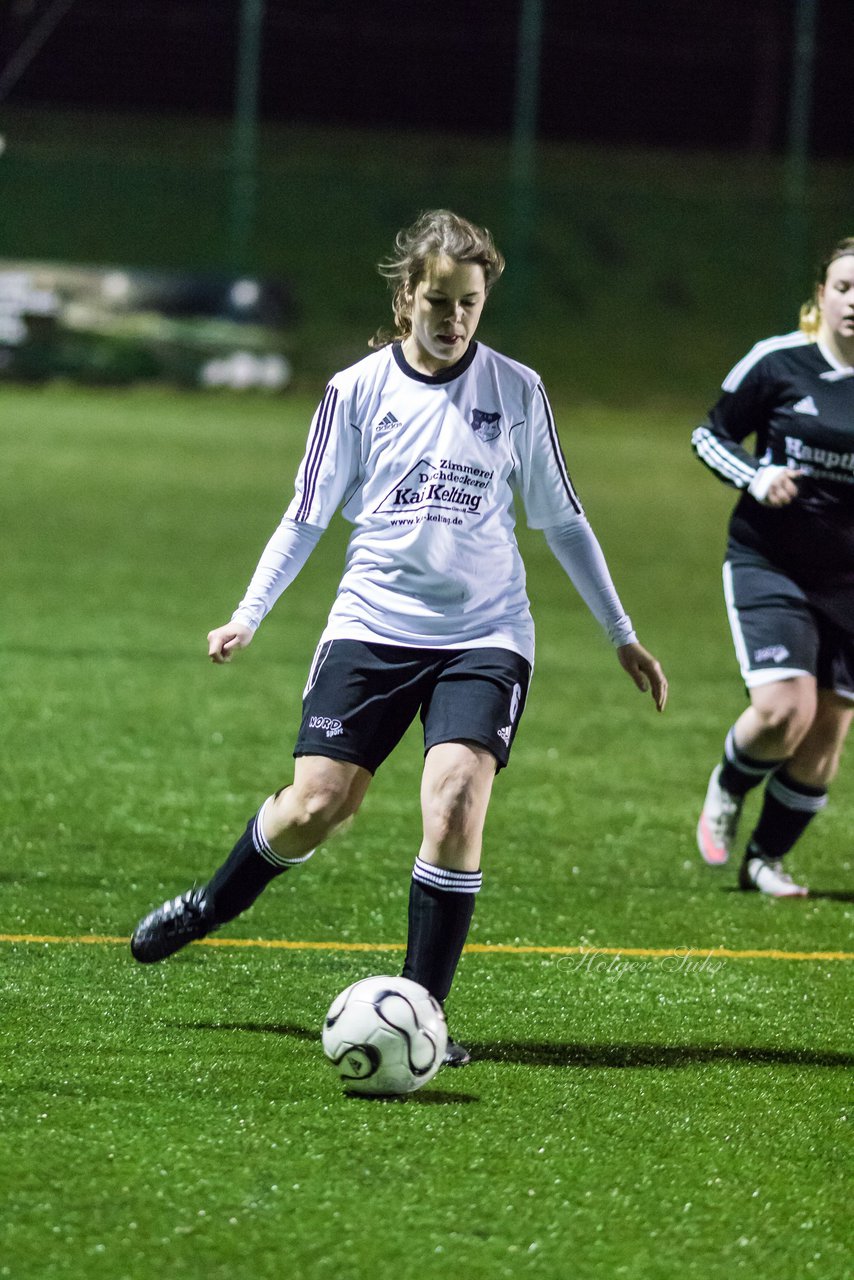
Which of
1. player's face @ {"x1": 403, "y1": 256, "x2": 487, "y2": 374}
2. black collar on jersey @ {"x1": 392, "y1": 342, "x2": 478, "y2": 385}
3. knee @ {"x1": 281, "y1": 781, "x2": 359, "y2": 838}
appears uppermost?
player's face @ {"x1": 403, "y1": 256, "x2": 487, "y2": 374}

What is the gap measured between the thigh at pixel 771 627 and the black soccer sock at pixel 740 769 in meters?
0.29

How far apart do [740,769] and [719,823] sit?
248mm

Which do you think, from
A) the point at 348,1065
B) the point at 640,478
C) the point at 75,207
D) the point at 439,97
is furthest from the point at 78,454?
the point at 439,97

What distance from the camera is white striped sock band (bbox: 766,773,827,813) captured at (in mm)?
5793

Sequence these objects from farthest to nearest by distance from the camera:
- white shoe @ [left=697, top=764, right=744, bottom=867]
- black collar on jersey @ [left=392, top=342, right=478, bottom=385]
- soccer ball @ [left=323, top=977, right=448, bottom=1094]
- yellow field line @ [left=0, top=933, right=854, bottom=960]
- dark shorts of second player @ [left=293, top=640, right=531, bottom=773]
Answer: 1. white shoe @ [left=697, top=764, right=744, bottom=867]
2. yellow field line @ [left=0, top=933, right=854, bottom=960]
3. black collar on jersey @ [left=392, top=342, right=478, bottom=385]
4. dark shorts of second player @ [left=293, top=640, right=531, bottom=773]
5. soccer ball @ [left=323, top=977, right=448, bottom=1094]

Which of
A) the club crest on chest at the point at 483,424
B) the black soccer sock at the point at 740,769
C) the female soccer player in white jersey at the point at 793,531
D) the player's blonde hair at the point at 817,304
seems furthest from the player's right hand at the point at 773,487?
the club crest on chest at the point at 483,424

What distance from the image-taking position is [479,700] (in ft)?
12.9

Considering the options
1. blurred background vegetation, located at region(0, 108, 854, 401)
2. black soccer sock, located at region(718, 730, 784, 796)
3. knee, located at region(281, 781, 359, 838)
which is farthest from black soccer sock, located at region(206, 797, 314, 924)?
blurred background vegetation, located at region(0, 108, 854, 401)

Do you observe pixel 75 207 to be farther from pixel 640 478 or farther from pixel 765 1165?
pixel 765 1165

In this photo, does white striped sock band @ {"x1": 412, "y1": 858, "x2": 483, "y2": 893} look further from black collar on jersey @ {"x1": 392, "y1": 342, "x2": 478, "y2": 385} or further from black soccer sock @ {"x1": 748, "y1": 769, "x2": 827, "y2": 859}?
black soccer sock @ {"x1": 748, "y1": 769, "x2": 827, "y2": 859}

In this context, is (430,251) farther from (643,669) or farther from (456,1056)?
(456,1056)

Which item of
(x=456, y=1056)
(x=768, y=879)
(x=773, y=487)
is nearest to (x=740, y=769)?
(x=768, y=879)

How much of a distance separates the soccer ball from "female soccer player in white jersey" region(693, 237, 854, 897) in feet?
6.81

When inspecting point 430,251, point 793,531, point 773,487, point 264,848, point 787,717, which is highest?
point 430,251
